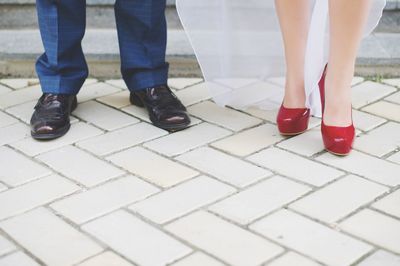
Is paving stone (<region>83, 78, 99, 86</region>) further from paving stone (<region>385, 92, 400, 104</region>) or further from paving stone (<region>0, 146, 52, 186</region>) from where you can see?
paving stone (<region>385, 92, 400, 104</region>)

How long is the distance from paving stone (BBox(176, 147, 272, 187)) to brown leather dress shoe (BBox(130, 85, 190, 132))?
177 millimetres

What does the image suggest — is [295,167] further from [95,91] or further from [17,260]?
A: [95,91]

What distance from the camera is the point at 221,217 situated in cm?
186

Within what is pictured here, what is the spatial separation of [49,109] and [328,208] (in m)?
1.00

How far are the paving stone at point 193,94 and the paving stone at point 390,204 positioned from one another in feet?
2.97

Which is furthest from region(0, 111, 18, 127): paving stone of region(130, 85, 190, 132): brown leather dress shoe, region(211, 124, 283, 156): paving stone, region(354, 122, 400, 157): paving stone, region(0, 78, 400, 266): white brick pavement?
region(354, 122, 400, 157): paving stone

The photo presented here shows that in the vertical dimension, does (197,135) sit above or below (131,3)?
below

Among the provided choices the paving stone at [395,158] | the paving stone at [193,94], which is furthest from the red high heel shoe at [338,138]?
the paving stone at [193,94]

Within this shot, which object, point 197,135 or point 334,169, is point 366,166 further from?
point 197,135

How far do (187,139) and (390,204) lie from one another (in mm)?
701

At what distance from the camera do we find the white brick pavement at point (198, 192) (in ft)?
5.66

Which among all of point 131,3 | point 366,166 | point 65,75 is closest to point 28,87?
point 65,75

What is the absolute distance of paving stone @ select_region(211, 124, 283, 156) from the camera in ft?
7.34

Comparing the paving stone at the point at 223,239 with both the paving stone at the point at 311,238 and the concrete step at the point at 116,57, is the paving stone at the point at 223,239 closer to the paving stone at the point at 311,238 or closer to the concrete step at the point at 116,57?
the paving stone at the point at 311,238
